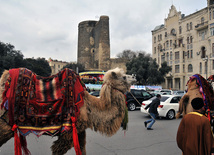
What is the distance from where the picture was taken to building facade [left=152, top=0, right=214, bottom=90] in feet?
128

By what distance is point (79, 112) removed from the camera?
3.55 m

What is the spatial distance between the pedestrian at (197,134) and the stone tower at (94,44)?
148 feet

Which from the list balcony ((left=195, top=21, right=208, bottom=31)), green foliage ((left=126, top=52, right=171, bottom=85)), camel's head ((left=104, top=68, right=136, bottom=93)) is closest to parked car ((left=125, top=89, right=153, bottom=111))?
camel's head ((left=104, top=68, right=136, bottom=93))

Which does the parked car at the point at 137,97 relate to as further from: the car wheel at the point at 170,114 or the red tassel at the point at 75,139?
the red tassel at the point at 75,139

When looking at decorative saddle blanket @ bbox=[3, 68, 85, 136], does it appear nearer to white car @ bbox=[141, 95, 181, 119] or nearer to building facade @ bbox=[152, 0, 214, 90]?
white car @ bbox=[141, 95, 181, 119]

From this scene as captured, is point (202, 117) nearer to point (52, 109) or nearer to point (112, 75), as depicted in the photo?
point (112, 75)

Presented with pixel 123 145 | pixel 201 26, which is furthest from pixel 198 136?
pixel 201 26

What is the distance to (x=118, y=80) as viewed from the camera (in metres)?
4.02

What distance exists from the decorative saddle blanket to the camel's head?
739 millimetres

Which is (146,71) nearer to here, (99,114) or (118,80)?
(118,80)

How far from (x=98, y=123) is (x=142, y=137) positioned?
4.06 metres

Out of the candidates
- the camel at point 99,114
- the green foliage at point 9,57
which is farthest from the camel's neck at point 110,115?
the green foliage at point 9,57

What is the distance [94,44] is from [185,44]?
2593 centimetres

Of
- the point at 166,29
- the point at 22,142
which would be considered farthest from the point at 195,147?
the point at 166,29
